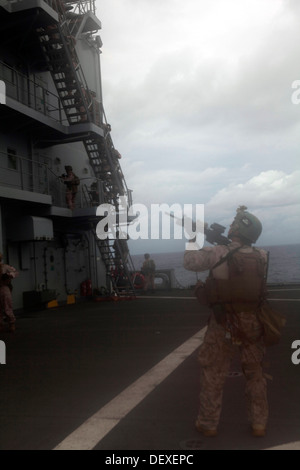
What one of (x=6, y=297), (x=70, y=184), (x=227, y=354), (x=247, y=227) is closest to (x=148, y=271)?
(x=70, y=184)

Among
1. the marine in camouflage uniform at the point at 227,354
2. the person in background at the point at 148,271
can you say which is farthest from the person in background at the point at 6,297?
the person in background at the point at 148,271

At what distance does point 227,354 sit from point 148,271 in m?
17.4

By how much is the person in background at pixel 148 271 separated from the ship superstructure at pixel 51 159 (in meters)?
0.89

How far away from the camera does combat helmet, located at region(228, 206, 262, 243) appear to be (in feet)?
15.3

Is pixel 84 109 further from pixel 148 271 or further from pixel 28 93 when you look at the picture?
pixel 148 271

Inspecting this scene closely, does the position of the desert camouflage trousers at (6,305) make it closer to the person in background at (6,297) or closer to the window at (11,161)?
A: the person in background at (6,297)

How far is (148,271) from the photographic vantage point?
71.7ft

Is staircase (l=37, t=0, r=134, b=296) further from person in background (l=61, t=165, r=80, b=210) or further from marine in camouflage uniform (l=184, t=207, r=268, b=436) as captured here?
marine in camouflage uniform (l=184, t=207, r=268, b=436)

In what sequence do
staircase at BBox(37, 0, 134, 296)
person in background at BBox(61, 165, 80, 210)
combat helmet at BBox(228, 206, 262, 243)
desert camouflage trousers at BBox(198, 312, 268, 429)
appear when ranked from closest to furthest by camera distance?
1. desert camouflage trousers at BBox(198, 312, 268, 429)
2. combat helmet at BBox(228, 206, 262, 243)
3. staircase at BBox(37, 0, 134, 296)
4. person in background at BBox(61, 165, 80, 210)

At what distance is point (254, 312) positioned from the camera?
14.6ft

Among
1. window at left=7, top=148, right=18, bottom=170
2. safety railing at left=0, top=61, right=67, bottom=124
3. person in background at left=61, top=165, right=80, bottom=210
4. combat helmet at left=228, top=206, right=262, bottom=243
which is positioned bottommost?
combat helmet at left=228, top=206, right=262, bottom=243

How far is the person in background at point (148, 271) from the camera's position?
71.4ft

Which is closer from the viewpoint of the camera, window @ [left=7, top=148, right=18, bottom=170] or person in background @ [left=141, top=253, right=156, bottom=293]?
window @ [left=7, top=148, right=18, bottom=170]

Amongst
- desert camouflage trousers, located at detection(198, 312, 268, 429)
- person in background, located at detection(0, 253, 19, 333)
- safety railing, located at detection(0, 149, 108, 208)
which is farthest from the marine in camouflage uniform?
safety railing, located at detection(0, 149, 108, 208)
